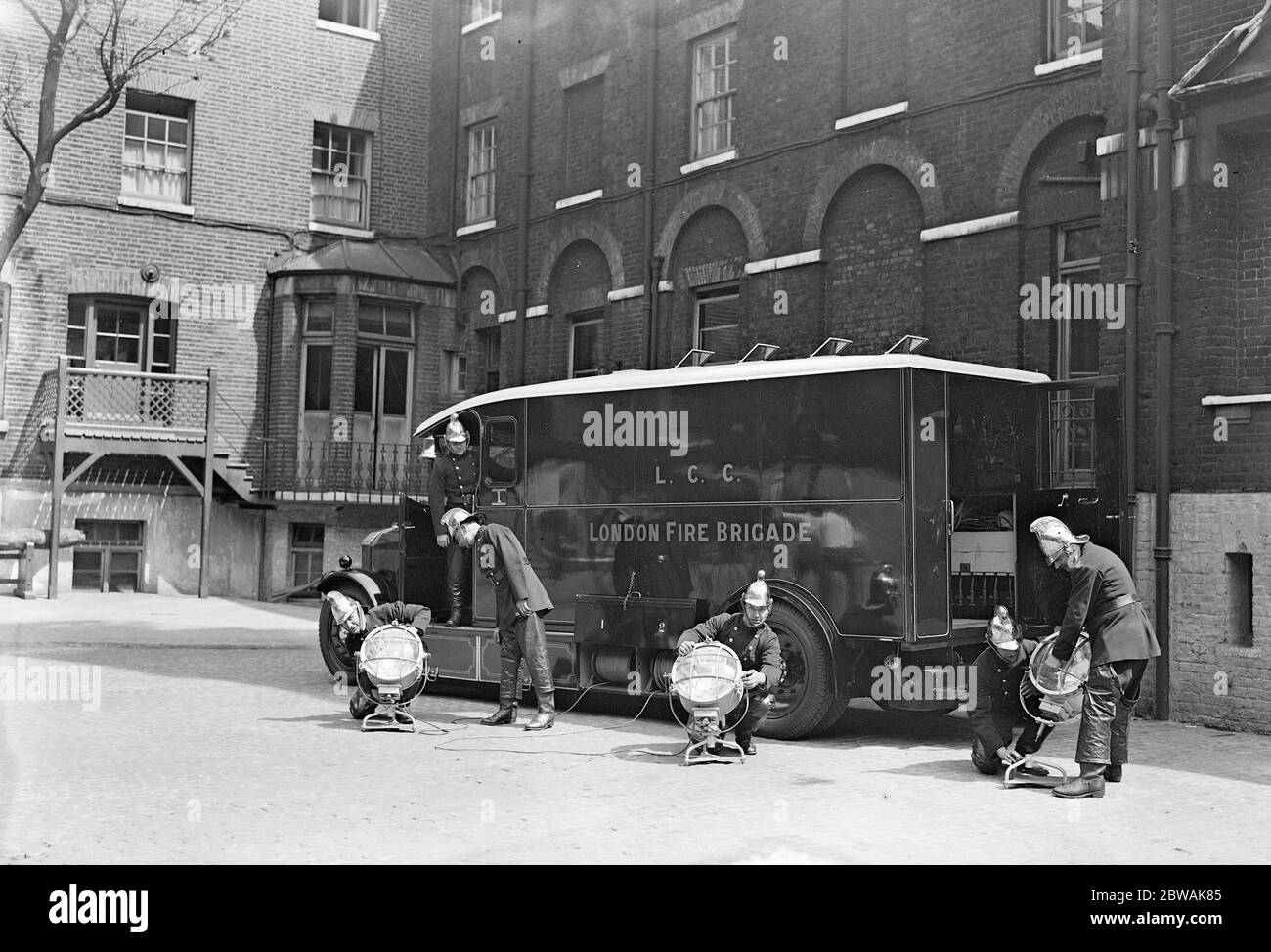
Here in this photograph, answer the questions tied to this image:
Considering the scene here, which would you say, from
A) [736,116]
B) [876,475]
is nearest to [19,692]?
[876,475]

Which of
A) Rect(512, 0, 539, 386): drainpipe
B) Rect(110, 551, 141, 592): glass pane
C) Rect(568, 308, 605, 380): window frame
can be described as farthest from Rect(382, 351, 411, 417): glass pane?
Rect(110, 551, 141, 592): glass pane

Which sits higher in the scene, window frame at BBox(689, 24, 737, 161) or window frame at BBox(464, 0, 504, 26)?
window frame at BBox(464, 0, 504, 26)

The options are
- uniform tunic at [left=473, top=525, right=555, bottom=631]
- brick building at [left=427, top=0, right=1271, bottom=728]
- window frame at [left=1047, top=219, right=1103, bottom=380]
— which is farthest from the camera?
window frame at [left=1047, top=219, right=1103, bottom=380]

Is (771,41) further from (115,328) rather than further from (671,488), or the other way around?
(115,328)

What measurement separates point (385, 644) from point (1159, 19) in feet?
28.8

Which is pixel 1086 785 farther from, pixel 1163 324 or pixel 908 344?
pixel 908 344

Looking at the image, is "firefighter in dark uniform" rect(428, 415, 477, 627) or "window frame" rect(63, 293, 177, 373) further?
"window frame" rect(63, 293, 177, 373)

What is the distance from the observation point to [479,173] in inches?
939

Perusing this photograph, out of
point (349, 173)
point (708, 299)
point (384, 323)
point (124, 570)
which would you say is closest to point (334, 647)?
point (708, 299)

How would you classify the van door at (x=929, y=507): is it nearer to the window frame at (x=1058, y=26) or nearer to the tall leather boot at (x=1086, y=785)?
the tall leather boot at (x=1086, y=785)

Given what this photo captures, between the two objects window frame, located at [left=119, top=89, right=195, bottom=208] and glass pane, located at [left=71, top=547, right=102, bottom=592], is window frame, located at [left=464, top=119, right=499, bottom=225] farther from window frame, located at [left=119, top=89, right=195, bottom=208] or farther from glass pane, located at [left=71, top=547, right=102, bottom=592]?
glass pane, located at [left=71, top=547, right=102, bottom=592]

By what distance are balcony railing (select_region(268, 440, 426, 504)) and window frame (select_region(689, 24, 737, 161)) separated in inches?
286

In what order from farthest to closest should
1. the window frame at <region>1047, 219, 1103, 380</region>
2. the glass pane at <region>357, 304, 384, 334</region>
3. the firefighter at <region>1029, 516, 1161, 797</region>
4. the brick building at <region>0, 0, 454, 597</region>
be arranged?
the glass pane at <region>357, 304, 384, 334</region>, the brick building at <region>0, 0, 454, 597</region>, the window frame at <region>1047, 219, 1103, 380</region>, the firefighter at <region>1029, 516, 1161, 797</region>

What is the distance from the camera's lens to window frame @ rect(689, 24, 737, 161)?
60.1 ft
